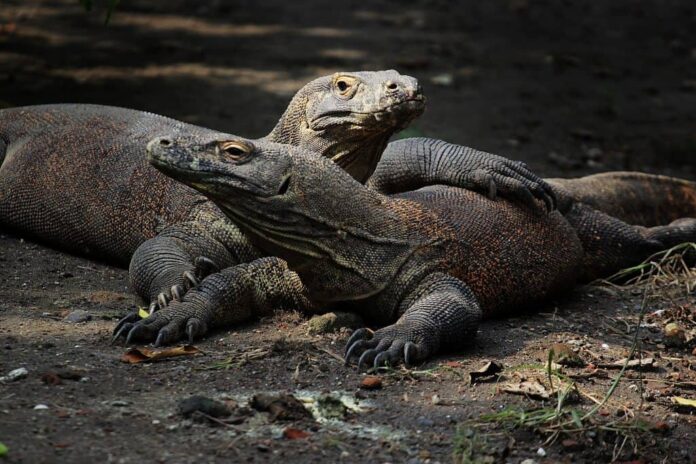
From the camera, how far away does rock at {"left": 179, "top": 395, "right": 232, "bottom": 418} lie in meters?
3.98

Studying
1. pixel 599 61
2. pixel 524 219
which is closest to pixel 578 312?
pixel 524 219

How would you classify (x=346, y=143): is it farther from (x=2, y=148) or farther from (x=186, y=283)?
(x=2, y=148)

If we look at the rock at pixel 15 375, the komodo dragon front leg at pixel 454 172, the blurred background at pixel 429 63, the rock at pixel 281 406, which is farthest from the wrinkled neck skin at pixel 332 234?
the blurred background at pixel 429 63

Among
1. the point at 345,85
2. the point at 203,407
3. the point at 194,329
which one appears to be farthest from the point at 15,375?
the point at 345,85

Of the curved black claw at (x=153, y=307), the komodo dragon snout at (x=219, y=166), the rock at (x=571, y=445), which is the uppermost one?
the komodo dragon snout at (x=219, y=166)

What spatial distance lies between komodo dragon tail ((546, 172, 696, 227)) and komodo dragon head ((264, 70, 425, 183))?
5.99 ft

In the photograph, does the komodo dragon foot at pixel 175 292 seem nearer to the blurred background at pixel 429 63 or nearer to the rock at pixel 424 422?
the rock at pixel 424 422

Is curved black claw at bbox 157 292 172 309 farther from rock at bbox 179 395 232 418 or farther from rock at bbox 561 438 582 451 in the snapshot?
rock at bbox 561 438 582 451

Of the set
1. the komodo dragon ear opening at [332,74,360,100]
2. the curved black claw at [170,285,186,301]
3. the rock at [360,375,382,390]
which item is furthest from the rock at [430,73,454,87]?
the rock at [360,375,382,390]

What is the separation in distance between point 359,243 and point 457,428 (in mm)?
1252

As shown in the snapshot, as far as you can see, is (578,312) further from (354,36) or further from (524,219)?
(354,36)

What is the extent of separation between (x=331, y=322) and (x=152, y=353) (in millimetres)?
844

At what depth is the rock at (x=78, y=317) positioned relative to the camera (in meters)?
5.12

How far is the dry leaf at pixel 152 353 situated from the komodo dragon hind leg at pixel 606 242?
2659 mm
